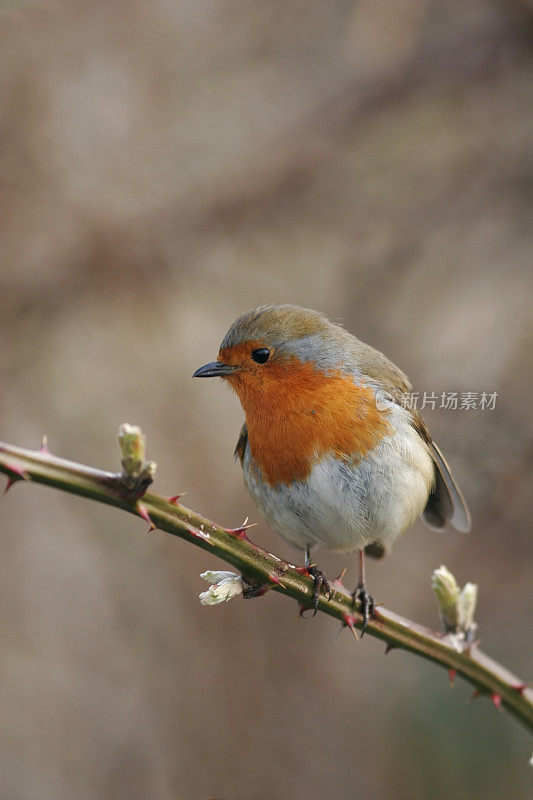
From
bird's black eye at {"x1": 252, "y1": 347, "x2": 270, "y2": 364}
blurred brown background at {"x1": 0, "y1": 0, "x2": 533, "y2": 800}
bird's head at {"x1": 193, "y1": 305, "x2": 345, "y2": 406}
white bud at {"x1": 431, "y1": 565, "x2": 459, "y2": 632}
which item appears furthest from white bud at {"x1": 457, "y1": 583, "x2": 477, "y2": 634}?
blurred brown background at {"x1": 0, "y1": 0, "x2": 533, "y2": 800}

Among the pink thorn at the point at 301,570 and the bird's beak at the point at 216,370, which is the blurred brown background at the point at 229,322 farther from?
the pink thorn at the point at 301,570

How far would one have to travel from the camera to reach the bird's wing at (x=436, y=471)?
2.98 metres

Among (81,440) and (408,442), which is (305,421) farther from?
(81,440)

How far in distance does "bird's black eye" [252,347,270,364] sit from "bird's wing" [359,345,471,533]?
0.38 metres

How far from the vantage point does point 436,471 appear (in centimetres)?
324

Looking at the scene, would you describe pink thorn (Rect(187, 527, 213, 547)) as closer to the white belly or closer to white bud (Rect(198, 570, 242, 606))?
white bud (Rect(198, 570, 242, 606))

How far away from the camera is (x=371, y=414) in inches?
109

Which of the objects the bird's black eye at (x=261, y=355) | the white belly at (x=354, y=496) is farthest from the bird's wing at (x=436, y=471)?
the bird's black eye at (x=261, y=355)

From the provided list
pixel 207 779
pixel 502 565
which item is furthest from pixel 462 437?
pixel 207 779

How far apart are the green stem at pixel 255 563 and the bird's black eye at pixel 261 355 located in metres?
0.91

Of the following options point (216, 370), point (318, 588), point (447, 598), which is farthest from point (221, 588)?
point (216, 370)

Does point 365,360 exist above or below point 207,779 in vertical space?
above

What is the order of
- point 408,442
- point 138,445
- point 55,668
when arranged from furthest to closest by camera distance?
point 55,668 → point 408,442 → point 138,445

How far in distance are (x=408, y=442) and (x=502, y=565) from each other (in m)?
1.88
